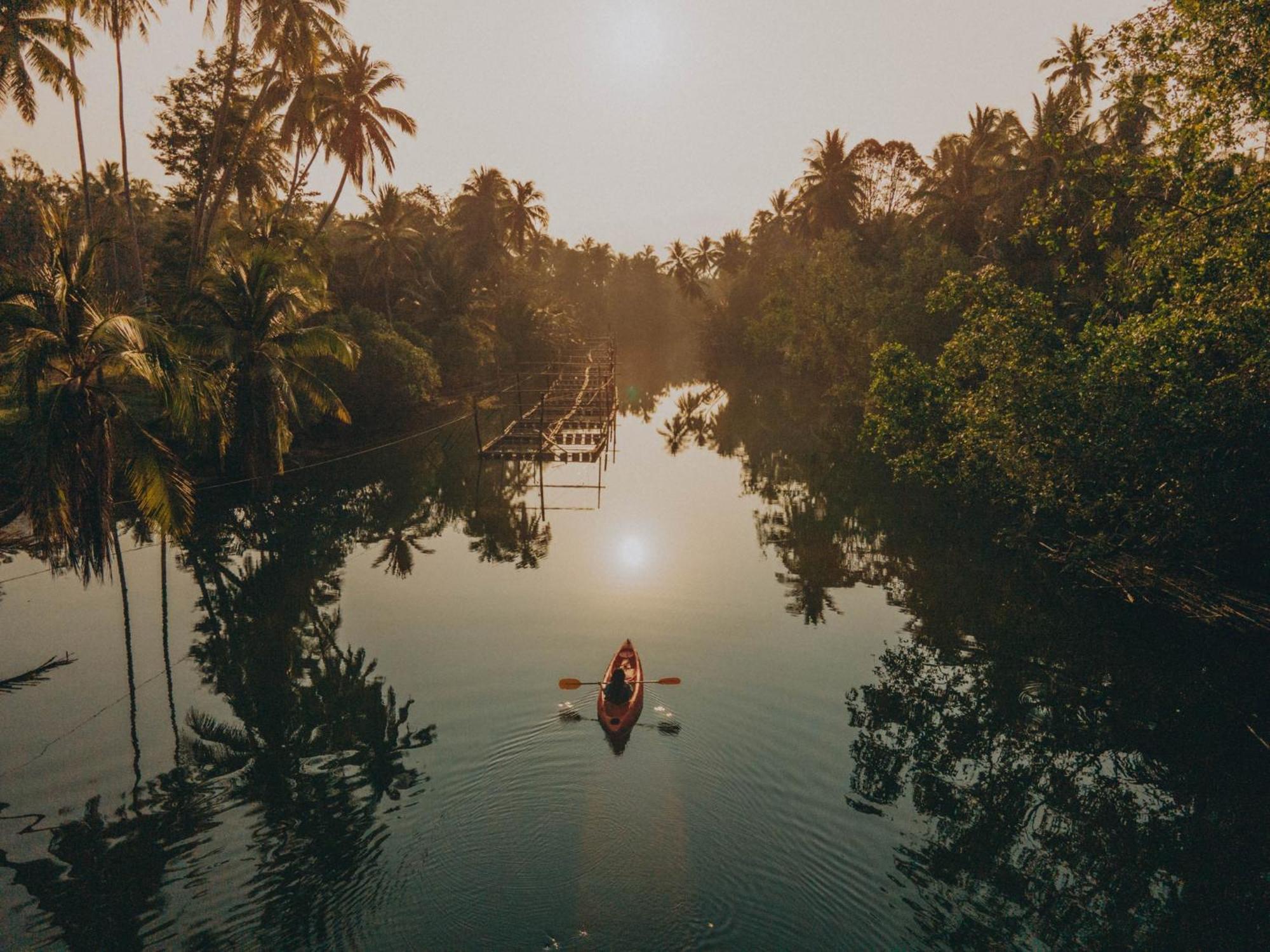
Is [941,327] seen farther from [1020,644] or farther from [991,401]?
[1020,644]

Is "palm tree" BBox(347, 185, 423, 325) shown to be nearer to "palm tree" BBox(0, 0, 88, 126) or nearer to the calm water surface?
Result: "palm tree" BBox(0, 0, 88, 126)

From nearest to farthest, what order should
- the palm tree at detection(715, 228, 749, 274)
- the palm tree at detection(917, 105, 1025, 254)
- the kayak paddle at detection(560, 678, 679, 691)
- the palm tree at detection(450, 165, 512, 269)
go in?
the kayak paddle at detection(560, 678, 679, 691) → the palm tree at detection(917, 105, 1025, 254) → the palm tree at detection(450, 165, 512, 269) → the palm tree at detection(715, 228, 749, 274)

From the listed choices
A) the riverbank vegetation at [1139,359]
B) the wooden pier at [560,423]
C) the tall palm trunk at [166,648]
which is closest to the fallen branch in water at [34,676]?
the tall palm trunk at [166,648]

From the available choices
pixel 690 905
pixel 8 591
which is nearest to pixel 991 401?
pixel 690 905

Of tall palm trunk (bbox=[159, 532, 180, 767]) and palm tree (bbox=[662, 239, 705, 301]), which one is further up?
palm tree (bbox=[662, 239, 705, 301])

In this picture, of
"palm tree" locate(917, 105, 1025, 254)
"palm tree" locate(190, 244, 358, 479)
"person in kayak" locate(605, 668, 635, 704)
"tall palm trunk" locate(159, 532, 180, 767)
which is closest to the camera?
"tall palm trunk" locate(159, 532, 180, 767)

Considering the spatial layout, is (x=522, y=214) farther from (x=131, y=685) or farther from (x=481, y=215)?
(x=131, y=685)

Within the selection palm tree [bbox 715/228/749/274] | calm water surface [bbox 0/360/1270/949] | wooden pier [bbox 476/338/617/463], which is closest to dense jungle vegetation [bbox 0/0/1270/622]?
calm water surface [bbox 0/360/1270/949]
